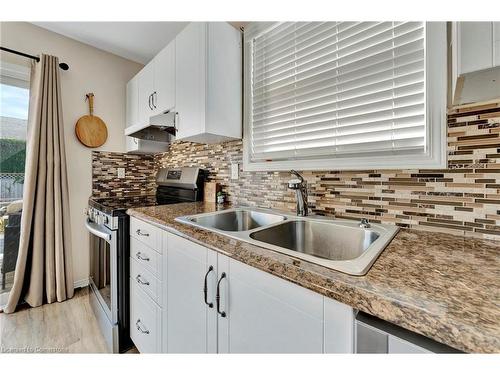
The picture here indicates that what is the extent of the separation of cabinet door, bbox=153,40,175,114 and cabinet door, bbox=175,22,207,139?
7 cm

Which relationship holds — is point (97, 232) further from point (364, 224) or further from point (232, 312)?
point (364, 224)

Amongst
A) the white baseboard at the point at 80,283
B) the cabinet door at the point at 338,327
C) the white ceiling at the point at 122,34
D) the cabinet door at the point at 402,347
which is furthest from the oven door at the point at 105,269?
the white ceiling at the point at 122,34

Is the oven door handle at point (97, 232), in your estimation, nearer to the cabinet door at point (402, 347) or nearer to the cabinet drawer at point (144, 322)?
the cabinet drawer at point (144, 322)

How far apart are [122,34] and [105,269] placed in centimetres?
202

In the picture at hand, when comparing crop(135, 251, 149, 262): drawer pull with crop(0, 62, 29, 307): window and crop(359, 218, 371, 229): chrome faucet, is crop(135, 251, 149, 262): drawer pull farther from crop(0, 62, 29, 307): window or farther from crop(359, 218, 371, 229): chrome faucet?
crop(0, 62, 29, 307): window

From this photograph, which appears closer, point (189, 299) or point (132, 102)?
point (189, 299)

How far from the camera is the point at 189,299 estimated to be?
3.22 ft

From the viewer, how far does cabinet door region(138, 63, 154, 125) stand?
2019 millimetres

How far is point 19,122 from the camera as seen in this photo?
1959 millimetres

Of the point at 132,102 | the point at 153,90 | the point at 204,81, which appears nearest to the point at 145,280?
the point at 204,81

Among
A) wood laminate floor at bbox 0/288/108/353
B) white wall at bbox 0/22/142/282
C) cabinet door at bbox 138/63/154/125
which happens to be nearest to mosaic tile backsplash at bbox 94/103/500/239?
cabinet door at bbox 138/63/154/125
